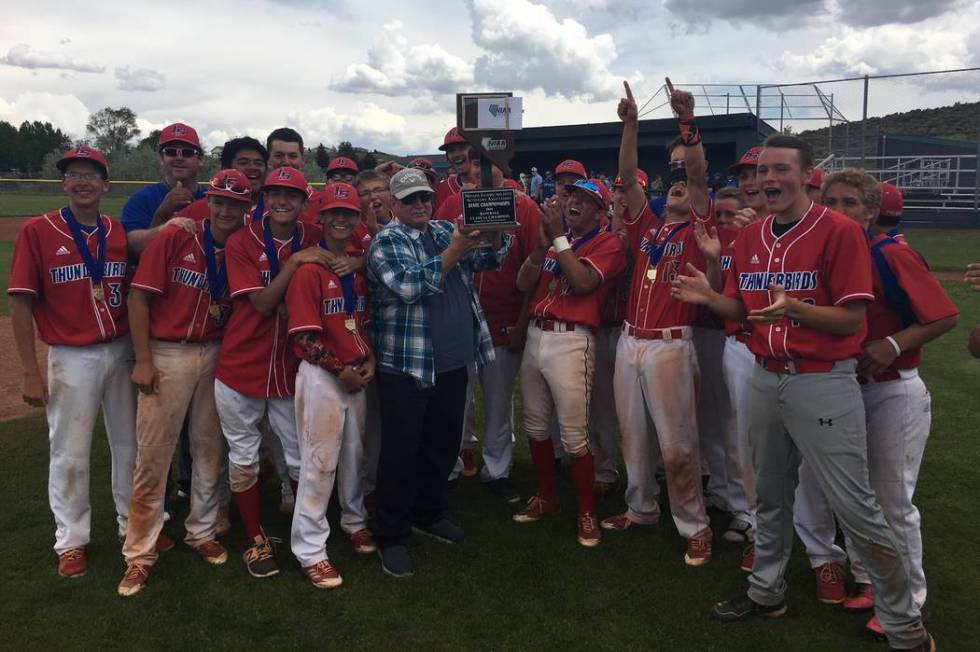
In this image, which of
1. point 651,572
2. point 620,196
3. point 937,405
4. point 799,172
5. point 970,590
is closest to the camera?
point 799,172

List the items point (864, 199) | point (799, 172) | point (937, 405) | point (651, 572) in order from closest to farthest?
point (799, 172) < point (864, 199) < point (651, 572) < point (937, 405)

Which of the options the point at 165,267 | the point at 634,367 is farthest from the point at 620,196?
the point at 165,267

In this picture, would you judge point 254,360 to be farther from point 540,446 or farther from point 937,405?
point 937,405

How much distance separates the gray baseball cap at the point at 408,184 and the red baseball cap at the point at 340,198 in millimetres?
234

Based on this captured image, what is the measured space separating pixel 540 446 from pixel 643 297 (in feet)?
3.94

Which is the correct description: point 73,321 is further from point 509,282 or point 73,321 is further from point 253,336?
point 509,282

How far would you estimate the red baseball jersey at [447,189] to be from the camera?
5.56 meters

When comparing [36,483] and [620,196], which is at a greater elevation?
[620,196]

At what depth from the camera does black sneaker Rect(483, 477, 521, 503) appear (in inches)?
190

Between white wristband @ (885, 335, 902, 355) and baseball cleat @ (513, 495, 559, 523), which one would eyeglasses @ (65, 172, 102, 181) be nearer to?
baseball cleat @ (513, 495, 559, 523)

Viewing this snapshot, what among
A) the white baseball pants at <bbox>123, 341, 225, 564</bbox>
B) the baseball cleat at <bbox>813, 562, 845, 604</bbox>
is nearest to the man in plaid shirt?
the white baseball pants at <bbox>123, 341, 225, 564</bbox>

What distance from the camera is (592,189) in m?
4.09

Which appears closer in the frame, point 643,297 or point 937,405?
point 643,297

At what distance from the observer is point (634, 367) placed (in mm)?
3941
